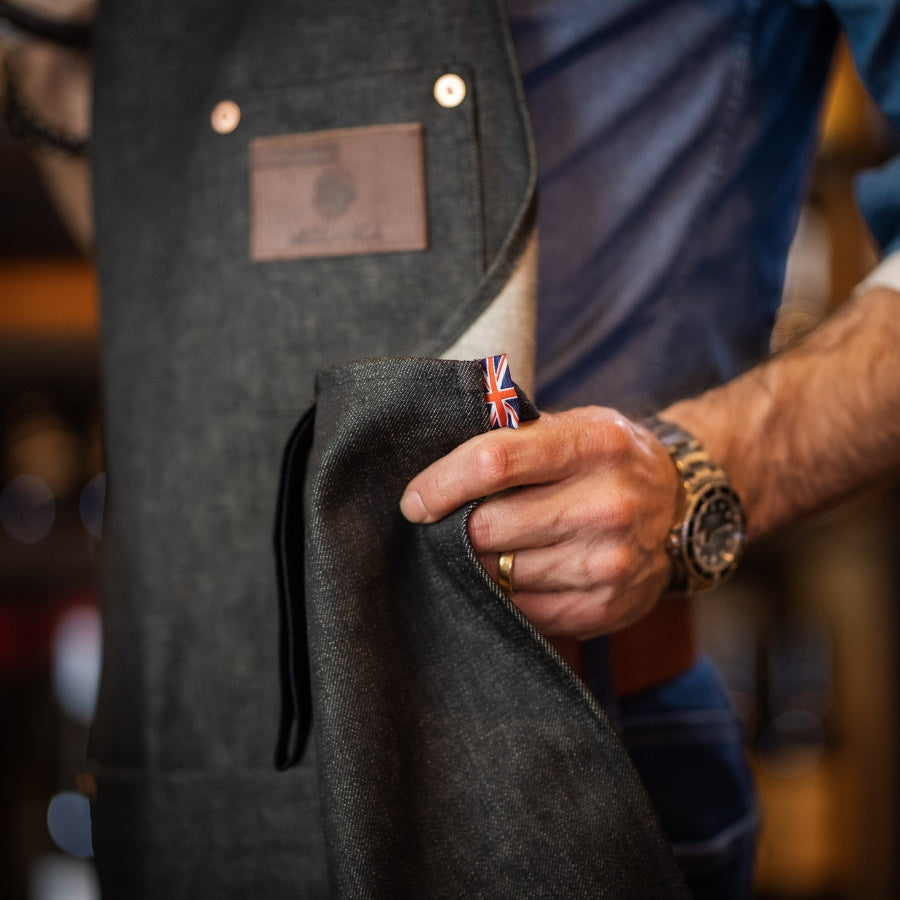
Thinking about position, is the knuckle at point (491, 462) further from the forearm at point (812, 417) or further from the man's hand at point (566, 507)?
the forearm at point (812, 417)

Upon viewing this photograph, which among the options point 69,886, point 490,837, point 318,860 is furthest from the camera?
point 69,886

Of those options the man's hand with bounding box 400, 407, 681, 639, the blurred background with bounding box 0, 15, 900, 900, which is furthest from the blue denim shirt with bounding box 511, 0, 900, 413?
the blurred background with bounding box 0, 15, 900, 900

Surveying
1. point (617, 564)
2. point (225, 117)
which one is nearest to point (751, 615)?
point (617, 564)

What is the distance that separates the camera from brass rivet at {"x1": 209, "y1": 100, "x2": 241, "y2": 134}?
0.50 metres

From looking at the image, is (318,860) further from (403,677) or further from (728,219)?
(728,219)

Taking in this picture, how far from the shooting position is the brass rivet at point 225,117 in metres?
0.50

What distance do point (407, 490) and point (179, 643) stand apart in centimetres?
22

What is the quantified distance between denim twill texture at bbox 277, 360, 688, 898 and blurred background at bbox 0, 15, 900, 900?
1.04 metres

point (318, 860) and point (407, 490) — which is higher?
point (407, 490)

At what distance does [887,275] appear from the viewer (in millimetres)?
508

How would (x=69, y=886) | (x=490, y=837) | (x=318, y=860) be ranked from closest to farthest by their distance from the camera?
(x=490, y=837) → (x=318, y=860) → (x=69, y=886)

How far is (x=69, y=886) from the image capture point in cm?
147

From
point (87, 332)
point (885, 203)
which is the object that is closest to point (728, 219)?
point (885, 203)

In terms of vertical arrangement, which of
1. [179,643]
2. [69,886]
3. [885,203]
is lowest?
[69,886]
